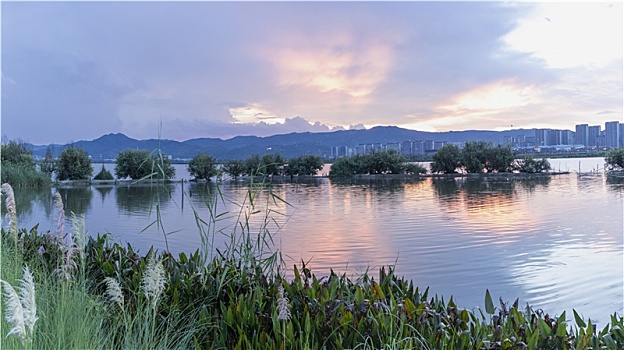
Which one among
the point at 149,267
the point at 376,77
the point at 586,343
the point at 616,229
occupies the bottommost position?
the point at 616,229

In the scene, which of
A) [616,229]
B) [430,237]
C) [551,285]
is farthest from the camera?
[616,229]

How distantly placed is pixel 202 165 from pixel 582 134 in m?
22.4

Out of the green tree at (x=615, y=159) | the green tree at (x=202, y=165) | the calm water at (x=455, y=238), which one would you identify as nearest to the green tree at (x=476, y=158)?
the green tree at (x=615, y=159)

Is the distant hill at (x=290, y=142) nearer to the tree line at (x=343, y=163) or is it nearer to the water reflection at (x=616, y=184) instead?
the tree line at (x=343, y=163)

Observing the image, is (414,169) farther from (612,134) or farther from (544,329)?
(544,329)

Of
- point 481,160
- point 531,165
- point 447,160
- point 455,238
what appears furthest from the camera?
point 447,160

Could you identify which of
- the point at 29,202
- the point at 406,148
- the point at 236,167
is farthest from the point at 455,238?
the point at 406,148

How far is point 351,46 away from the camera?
1030 centimetres

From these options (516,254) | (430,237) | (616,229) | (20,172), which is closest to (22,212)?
(20,172)

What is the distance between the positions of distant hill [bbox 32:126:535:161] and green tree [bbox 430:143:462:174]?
1601 mm

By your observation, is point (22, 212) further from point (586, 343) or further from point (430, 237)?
point (586, 343)

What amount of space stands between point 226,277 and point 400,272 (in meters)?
3.28

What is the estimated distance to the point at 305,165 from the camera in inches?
1059

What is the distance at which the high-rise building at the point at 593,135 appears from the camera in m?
27.3
